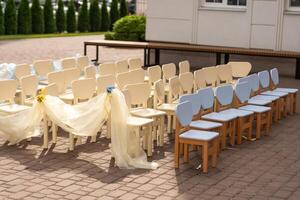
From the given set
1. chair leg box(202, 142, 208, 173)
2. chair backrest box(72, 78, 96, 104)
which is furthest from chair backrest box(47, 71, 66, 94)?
chair leg box(202, 142, 208, 173)

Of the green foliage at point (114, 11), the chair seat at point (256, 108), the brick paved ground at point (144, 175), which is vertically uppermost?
the green foliage at point (114, 11)

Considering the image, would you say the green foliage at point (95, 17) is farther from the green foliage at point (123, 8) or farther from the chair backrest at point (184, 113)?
the chair backrest at point (184, 113)

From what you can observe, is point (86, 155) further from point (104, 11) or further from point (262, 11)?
point (104, 11)

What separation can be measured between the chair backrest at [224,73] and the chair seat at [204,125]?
3162mm

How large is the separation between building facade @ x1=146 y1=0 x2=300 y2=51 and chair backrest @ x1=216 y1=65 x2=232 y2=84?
4961 millimetres

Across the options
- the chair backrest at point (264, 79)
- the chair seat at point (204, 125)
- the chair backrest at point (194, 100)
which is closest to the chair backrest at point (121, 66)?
the chair backrest at point (264, 79)

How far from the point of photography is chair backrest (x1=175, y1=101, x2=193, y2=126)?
748 cm

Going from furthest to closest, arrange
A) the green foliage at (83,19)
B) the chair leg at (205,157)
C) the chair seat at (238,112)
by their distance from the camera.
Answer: the green foliage at (83,19) < the chair seat at (238,112) < the chair leg at (205,157)

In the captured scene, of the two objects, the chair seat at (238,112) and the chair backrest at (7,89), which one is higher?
the chair backrest at (7,89)

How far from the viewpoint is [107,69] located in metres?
11.0

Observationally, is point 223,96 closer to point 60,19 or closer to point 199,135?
point 199,135

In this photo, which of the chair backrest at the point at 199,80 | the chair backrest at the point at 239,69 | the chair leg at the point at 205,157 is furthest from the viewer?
the chair backrest at the point at 239,69

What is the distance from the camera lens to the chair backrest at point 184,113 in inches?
294

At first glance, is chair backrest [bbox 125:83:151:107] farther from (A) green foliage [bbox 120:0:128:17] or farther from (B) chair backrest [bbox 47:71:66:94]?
(A) green foliage [bbox 120:0:128:17]
